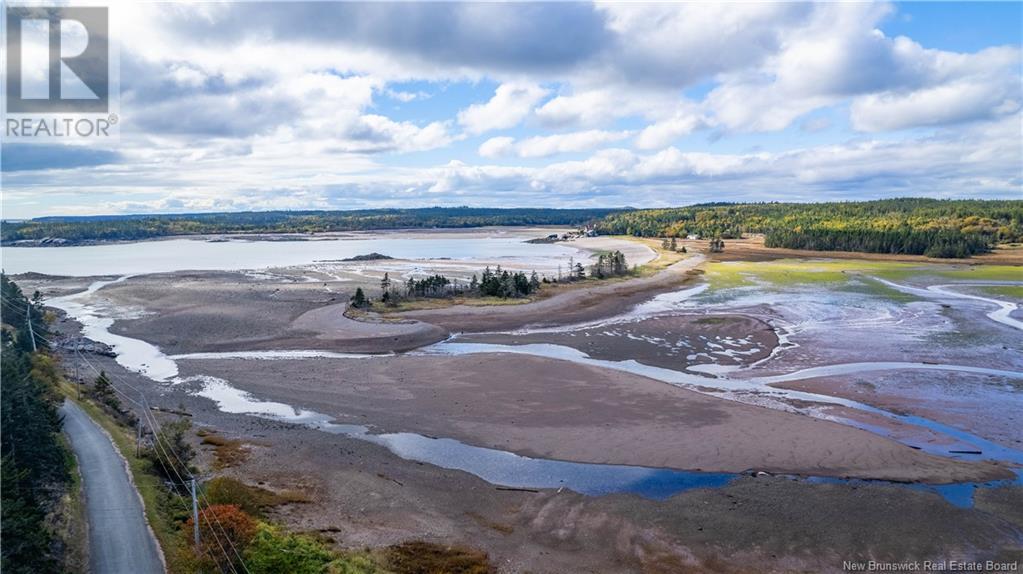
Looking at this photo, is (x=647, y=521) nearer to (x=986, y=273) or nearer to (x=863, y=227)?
(x=986, y=273)

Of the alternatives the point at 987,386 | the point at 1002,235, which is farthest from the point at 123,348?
the point at 1002,235

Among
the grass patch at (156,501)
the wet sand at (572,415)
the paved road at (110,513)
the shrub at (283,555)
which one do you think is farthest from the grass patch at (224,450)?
the shrub at (283,555)

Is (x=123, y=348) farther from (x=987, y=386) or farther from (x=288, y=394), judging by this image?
(x=987, y=386)

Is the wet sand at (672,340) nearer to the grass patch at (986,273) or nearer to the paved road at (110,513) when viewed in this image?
the paved road at (110,513)

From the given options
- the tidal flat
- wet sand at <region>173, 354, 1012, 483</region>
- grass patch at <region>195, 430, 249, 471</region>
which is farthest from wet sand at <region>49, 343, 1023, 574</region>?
wet sand at <region>173, 354, 1012, 483</region>

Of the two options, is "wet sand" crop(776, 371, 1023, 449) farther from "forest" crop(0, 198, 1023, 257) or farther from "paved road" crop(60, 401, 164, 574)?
"forest" crop(0, 198, 1023, 257)

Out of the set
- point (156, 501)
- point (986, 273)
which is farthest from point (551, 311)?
point (986, 273)
